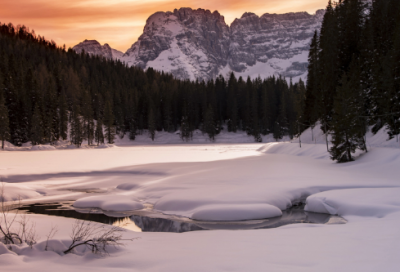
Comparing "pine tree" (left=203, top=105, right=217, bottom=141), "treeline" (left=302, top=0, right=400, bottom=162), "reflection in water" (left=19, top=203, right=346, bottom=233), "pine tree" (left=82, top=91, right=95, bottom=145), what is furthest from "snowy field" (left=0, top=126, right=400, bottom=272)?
"pine tree" (left=203, top=105, right=217, bottom=141)

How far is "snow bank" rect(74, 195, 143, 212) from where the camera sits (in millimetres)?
13367

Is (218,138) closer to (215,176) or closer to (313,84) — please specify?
(313,84)

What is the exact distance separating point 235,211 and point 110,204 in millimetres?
5789

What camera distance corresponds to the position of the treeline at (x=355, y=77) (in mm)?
23641

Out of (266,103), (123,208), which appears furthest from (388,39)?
(266,103)

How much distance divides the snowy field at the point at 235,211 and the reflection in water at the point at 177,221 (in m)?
0.49

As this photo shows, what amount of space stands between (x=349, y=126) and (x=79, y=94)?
83.6m

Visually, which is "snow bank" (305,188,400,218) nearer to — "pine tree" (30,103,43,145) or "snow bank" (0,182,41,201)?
"snow bank" (0,182,41,201)

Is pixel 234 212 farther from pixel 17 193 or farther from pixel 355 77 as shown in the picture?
pixel 355 77

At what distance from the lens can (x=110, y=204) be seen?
13.6 m

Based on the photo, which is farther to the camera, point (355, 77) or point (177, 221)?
point (355, 77)

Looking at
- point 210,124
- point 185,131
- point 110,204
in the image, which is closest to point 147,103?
point 185,131

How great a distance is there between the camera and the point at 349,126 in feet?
75.5

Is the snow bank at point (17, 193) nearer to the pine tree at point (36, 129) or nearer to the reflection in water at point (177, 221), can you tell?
the reflection in water at point (177, 221)
